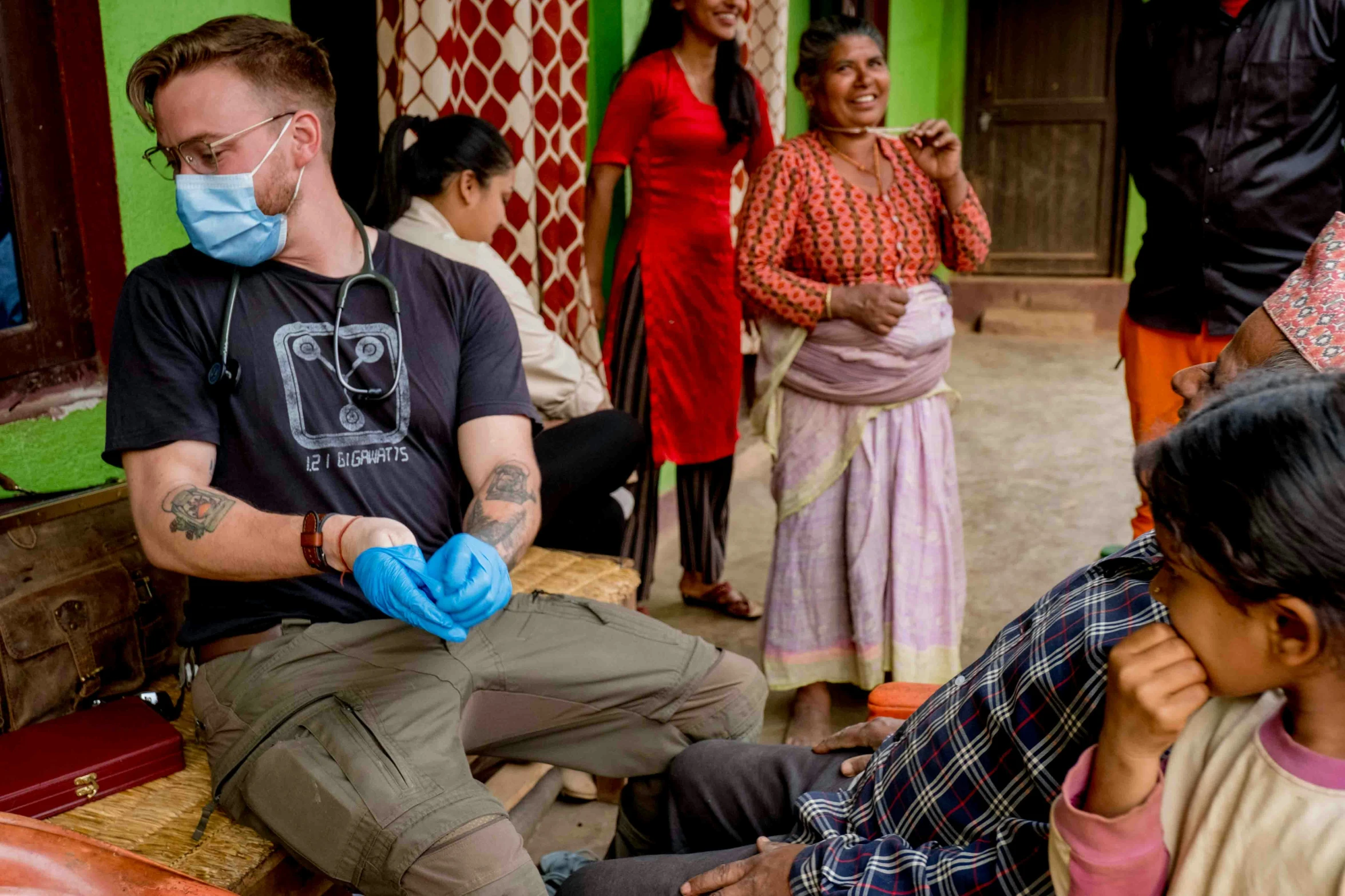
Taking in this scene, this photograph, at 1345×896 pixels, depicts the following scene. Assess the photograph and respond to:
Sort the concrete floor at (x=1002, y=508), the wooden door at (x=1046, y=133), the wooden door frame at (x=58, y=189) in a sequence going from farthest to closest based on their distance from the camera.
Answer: the wooden door at (x=1046, y=133), the concrete floor at (x=1002, y=508), the wooden door frame at (x=58, y=189)

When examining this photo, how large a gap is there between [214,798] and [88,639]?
0.49m

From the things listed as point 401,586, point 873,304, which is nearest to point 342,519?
point 401,586

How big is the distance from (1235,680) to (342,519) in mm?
1066

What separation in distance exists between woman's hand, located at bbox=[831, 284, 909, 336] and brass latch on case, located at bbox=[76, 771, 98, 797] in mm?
1696

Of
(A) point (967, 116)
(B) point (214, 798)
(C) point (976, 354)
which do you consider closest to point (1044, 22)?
(A) point (967, 116)

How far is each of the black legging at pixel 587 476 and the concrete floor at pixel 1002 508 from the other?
A: 53cm

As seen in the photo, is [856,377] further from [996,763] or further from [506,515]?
[996,763]

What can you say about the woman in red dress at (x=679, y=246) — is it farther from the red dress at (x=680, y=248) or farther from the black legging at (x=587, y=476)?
the black legging at (x=587, y=476)

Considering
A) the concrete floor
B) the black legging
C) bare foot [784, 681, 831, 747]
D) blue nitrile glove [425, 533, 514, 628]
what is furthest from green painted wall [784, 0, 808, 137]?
blue nitrile glove [425, 533, 514, 628]

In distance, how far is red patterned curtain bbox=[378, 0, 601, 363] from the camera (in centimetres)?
271

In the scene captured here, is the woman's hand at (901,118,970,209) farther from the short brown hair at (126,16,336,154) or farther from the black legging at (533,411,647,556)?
the short brown hair at (126,16,336,154)

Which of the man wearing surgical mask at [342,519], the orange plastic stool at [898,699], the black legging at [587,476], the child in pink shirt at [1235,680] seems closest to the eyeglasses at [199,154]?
the man wearing surgical mask at [342,519]

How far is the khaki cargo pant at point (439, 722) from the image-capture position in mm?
1433

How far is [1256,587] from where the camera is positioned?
871 mm
